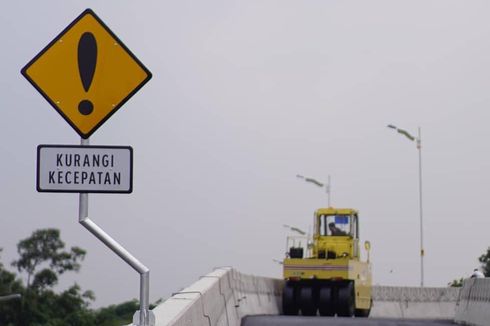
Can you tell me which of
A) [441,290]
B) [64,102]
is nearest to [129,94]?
[64,102]

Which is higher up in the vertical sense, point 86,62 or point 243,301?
point 86,62

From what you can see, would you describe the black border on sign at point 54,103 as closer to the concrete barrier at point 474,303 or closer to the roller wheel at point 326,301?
the concrete barrier at point 474,303

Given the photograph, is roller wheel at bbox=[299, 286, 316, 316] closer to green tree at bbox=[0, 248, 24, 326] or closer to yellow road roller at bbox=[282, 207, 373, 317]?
yellow road roller at bbox=[282, 207, 373, 317]

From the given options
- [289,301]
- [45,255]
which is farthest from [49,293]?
[289,301]

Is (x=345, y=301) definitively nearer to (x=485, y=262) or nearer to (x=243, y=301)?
(x=243, y=301)

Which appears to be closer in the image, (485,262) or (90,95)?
(90,95)

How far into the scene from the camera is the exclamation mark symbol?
1065cm

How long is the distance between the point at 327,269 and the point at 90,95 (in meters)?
30.4

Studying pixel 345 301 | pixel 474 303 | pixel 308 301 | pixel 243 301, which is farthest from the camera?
pixel 308 301

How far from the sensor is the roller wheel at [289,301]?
4156 centimetres

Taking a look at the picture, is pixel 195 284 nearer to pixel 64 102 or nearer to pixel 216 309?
pixel 216 309

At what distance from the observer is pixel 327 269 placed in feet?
133

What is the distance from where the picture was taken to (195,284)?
753 inches

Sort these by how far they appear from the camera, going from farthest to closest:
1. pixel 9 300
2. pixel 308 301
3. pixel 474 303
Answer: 1. pixel 9 300
2. pixel 308 301
3. pixel 474 303
